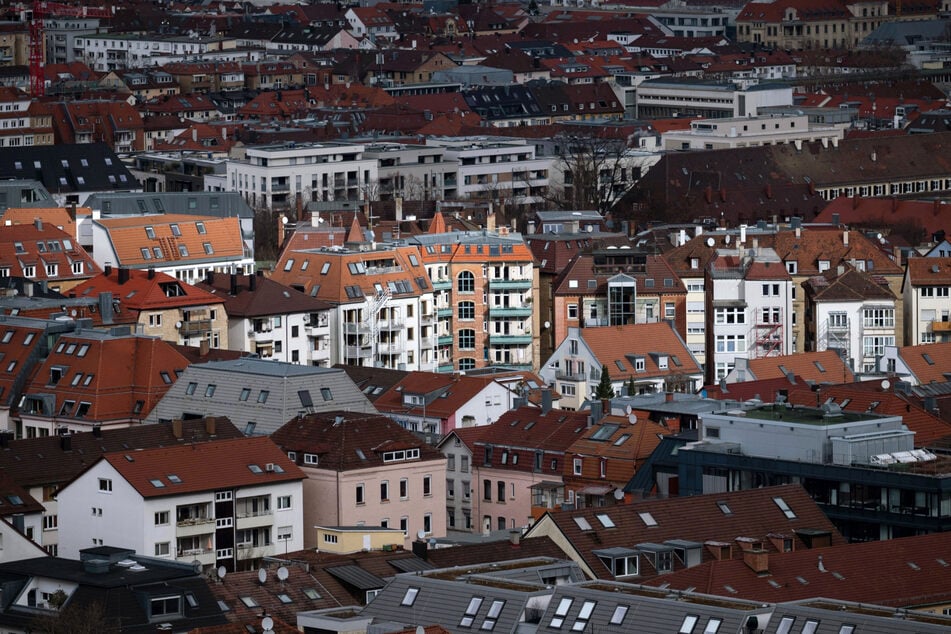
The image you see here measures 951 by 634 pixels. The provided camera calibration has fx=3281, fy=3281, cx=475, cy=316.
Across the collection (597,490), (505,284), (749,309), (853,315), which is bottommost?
(853,315)

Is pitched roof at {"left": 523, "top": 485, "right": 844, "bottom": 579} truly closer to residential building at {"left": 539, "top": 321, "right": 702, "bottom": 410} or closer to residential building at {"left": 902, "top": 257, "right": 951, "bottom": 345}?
residential building at {"left": 539, "top": 321, "right": 702, "bottom": 410}

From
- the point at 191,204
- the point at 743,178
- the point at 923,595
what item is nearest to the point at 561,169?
the point at 743,178

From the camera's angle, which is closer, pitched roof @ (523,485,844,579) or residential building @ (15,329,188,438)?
pitched roof @ (523,485,844,579)

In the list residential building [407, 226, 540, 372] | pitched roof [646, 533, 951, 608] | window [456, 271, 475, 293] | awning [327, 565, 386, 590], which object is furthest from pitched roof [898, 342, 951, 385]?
awning [327, 565, 386, 590]

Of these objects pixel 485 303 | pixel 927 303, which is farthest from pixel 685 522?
pixel 927 303

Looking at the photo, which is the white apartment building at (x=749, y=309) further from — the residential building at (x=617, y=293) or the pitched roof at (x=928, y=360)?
the pitched roof at (x=928, y=360)

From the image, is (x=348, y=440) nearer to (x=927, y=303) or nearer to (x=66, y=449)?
(x=66, y=449)

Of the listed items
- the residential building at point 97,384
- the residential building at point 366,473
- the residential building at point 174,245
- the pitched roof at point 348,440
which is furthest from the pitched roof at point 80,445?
the residential building at point 174,245

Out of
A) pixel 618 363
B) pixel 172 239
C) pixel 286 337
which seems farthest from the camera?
pixel 172 239
